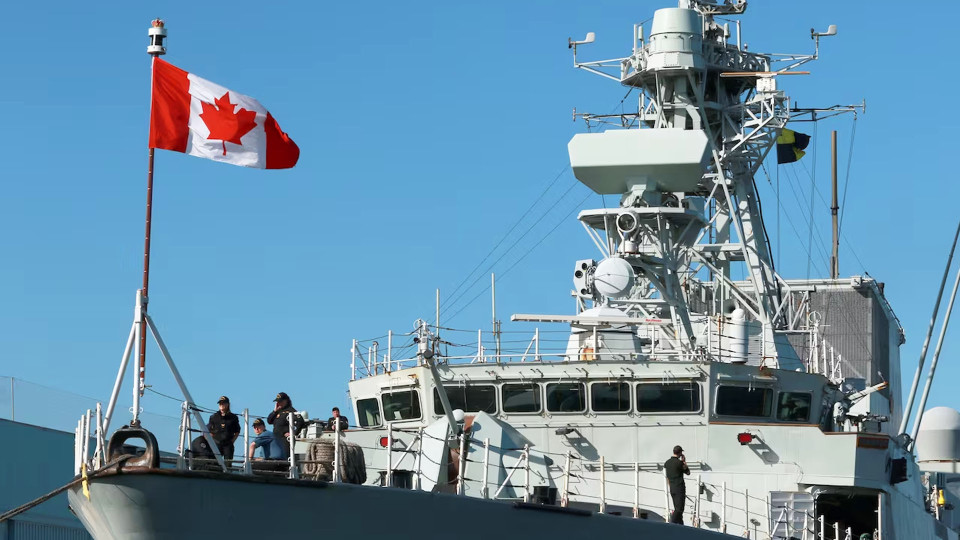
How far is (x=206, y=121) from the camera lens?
1942cm

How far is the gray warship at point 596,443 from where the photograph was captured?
1786cm

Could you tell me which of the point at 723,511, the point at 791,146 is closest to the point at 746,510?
the point at 723,511

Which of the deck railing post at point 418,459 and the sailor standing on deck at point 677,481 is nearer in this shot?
the deck railing post at point 418,459

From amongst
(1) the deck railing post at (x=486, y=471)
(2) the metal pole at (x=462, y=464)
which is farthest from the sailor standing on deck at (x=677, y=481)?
(2) the metal pole at (x=462, y=464)

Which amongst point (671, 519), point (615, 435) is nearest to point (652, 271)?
point (615, 435)

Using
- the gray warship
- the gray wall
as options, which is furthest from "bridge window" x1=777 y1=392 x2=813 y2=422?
the gray wall

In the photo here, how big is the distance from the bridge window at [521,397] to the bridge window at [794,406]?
3706mm

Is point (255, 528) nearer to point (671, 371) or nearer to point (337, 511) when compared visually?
point (337, 511)

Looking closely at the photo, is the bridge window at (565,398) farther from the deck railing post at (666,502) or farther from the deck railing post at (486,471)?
the deck railing post at (486,471)

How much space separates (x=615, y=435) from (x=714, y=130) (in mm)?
12662

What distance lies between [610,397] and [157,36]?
8.75 m

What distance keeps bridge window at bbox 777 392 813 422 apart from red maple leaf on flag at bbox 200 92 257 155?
959 centimetres

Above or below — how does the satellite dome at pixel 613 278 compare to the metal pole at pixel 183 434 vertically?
above

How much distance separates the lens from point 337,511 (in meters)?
18.3
